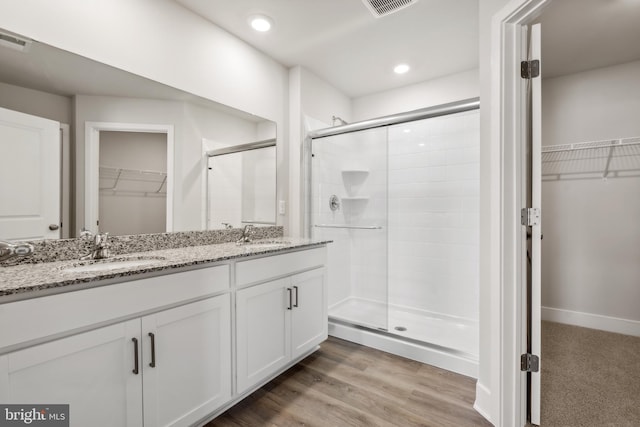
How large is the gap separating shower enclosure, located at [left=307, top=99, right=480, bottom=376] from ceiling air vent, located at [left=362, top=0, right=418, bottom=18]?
801 millimetres

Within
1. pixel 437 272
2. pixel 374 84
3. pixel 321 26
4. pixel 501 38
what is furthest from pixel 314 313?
pixel 374 84

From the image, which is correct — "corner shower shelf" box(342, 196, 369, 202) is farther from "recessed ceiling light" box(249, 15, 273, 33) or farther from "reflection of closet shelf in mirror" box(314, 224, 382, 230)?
"recessed ceiling light" box(249, 15, 273, 33)

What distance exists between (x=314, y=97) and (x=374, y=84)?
27.9 inches

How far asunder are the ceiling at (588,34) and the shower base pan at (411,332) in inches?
87.2

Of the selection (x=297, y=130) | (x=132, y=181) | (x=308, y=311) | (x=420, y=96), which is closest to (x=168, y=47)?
(x=132, y=181)

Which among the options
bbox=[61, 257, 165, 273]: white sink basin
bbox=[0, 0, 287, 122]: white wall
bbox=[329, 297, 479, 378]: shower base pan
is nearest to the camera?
bbox=[61, 257, 165, 273]: white sink basin

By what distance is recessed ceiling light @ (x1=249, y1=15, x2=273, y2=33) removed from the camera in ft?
6.81

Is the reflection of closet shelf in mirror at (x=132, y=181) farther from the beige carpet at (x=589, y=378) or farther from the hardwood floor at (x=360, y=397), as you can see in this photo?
the beige carpet at (x=589, y=378)


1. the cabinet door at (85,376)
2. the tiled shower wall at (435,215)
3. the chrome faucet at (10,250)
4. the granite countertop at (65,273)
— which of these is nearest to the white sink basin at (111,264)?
the granite countertop at (65,273)

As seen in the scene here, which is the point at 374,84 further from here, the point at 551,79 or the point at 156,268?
the point at 156,268

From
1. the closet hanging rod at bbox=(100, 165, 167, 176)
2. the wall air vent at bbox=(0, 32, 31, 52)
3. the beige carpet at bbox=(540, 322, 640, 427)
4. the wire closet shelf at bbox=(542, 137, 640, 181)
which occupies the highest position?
the wall air vent at bbox=(0, 32, 31, 52)

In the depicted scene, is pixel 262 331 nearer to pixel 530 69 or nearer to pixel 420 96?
pixel 530 69

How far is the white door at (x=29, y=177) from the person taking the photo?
4.29ft

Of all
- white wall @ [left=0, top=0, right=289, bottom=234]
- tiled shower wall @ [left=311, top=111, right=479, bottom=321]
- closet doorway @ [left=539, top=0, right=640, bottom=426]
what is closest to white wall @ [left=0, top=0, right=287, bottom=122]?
white wall @ [left=0, top=0, right=289, bottom=234]
